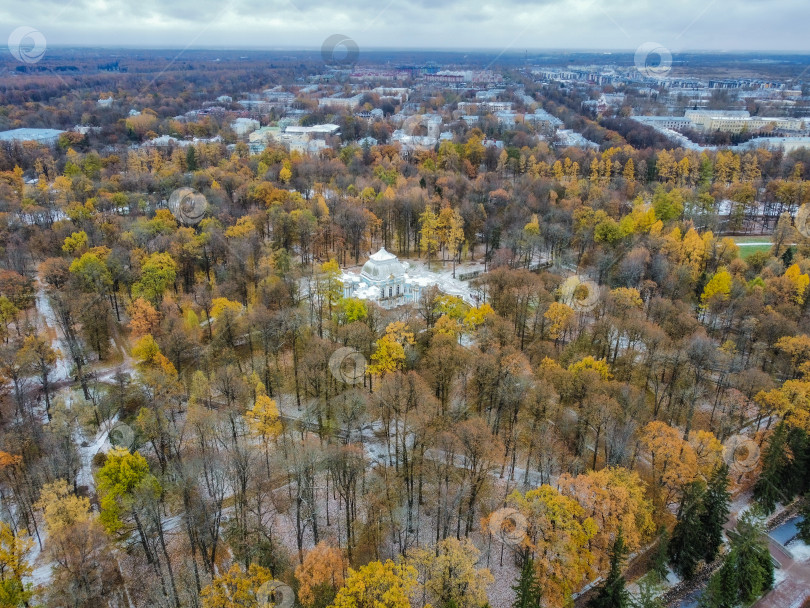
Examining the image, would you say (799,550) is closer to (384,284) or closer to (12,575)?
(384,284)

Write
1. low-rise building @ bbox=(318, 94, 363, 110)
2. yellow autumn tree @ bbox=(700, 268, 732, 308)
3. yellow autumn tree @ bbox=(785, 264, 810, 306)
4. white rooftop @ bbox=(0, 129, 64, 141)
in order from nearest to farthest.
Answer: yellow autumn tree @ bbox=(785, 264, 810, 306), yellow autumn tree @ bbox=(700, 268, 732, 308), white rooftop @ bbox=(0, 129, 64, 141), low-rise building @ bbox=(318, 94, 363, 110)

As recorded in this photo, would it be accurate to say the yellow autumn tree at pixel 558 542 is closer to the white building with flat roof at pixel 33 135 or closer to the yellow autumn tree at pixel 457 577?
the yellow autumn tree at pixel 457 577

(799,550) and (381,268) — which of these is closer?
(799,550)

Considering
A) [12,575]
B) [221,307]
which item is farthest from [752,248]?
[12,575]

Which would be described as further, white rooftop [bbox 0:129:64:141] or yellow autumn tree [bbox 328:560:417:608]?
white rooftop [bbox 0:129:64:141]

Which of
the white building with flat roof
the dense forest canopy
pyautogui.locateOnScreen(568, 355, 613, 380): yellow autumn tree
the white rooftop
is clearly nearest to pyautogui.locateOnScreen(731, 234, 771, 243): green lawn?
the dense forest canopy

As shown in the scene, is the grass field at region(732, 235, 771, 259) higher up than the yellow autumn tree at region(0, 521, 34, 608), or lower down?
higher up

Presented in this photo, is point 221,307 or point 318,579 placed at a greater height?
point 221,307

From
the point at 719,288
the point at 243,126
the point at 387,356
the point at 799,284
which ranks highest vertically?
the point at 243,126

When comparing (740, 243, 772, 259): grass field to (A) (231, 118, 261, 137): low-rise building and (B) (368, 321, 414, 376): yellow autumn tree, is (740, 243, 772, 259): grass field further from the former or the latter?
(A) (231, 118, 261, 137): low-rise building

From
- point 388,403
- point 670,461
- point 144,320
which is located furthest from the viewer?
point 144,320

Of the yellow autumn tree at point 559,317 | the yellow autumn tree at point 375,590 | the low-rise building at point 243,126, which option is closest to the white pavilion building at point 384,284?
the yellow autumn tree at point 559,317
